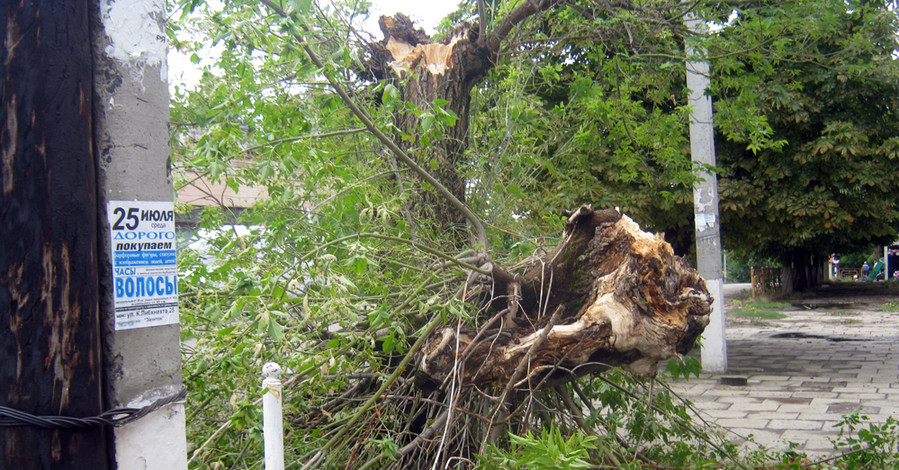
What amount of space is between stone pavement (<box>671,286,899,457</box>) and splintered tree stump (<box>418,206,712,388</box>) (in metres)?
1.49

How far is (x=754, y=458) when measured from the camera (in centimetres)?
459

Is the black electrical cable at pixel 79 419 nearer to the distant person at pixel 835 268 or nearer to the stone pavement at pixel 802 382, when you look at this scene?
the stone pavement at pixel 802 382

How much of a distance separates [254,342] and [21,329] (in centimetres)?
121

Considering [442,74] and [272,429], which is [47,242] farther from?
[442,74]

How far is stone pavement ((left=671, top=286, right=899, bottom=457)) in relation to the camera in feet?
22.0

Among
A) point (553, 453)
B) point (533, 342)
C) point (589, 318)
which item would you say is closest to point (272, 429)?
point (553, 453)

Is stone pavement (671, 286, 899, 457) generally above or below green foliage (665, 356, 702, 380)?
below

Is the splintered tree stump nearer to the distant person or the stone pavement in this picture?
the stone pavement

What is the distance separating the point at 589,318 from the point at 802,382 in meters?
7.12

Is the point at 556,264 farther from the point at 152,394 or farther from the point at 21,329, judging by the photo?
the point at 21,329

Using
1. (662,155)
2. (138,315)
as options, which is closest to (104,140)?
(138,315)

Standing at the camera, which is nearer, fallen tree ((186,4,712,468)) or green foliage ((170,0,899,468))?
green foliage ((170,0,899,468))

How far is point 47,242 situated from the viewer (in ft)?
5.70

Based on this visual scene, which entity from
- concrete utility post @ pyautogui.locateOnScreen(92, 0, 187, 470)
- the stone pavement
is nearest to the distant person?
the stone pavement
